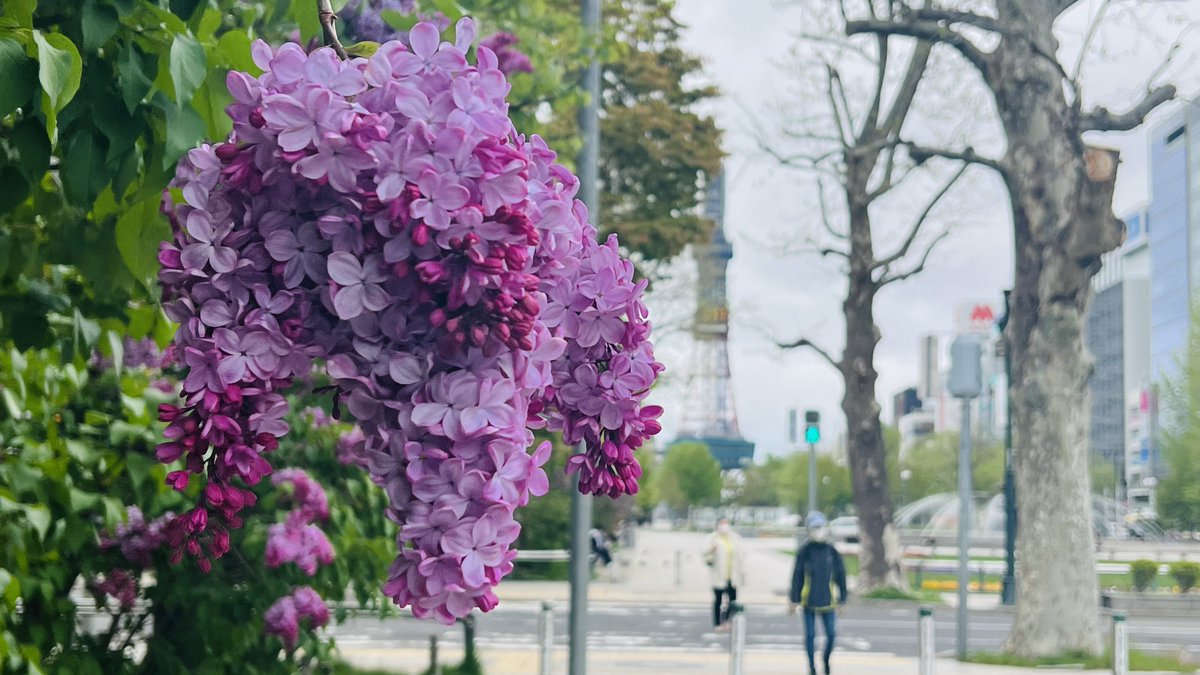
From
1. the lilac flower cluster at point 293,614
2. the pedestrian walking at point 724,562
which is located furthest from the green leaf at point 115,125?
the pedestrian walking at point 724,562

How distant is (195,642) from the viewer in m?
6.54

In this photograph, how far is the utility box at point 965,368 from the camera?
17.3 meters

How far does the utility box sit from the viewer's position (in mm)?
17297

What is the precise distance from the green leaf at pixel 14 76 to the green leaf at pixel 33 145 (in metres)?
0.25

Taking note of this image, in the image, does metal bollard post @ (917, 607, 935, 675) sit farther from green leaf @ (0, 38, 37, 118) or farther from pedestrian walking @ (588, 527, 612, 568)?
pedestrian walking @ (588, 527, 612, 568)

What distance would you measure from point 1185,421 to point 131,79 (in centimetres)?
6380

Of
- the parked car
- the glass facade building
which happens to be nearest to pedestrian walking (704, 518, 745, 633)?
the parked car

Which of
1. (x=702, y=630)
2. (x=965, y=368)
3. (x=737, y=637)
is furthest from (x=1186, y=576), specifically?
(x=737, y=637)

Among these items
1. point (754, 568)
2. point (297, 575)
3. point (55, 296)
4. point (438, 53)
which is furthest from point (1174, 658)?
point (754, 568)

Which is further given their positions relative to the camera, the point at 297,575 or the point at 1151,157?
the point at 1151,157

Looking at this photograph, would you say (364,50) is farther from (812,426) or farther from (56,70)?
(812,426)

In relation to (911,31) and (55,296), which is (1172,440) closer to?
(911,31)

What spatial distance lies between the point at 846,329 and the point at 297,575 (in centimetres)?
2374

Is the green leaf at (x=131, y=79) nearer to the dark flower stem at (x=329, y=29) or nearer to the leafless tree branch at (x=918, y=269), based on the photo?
the dark flower stem at (x=329, y=29)
